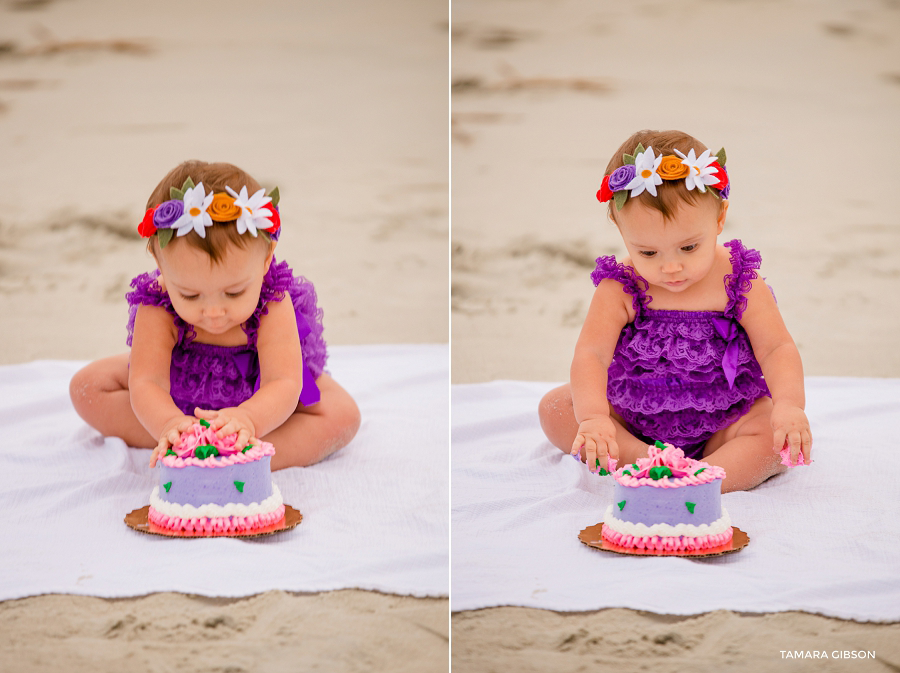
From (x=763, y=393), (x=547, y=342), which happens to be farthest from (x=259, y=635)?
(x=547, y=342)

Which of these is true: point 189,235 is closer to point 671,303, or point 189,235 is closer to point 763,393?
point 671,303

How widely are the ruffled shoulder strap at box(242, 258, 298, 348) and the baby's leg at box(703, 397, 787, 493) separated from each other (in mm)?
776

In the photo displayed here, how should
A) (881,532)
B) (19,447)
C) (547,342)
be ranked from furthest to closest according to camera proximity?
(547,342), (19,447), (881,532)

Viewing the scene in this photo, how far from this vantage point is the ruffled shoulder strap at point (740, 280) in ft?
5.12

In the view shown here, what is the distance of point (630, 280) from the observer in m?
1.60

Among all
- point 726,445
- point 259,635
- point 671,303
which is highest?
point 671,303

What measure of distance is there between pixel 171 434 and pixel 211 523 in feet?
0.49

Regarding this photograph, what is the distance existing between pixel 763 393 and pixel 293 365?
2.63ft

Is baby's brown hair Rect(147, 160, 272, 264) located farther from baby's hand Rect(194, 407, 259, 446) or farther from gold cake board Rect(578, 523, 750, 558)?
gold cake board Rect(578, 523, 750, 558)

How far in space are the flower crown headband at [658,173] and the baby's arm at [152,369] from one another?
A: 0.78 m

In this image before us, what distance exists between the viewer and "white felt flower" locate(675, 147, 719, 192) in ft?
4.78

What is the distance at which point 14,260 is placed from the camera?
3480mm

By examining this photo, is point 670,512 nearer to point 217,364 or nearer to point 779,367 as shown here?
point 779,367

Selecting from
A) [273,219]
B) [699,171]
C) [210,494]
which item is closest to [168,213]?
[273,219]
